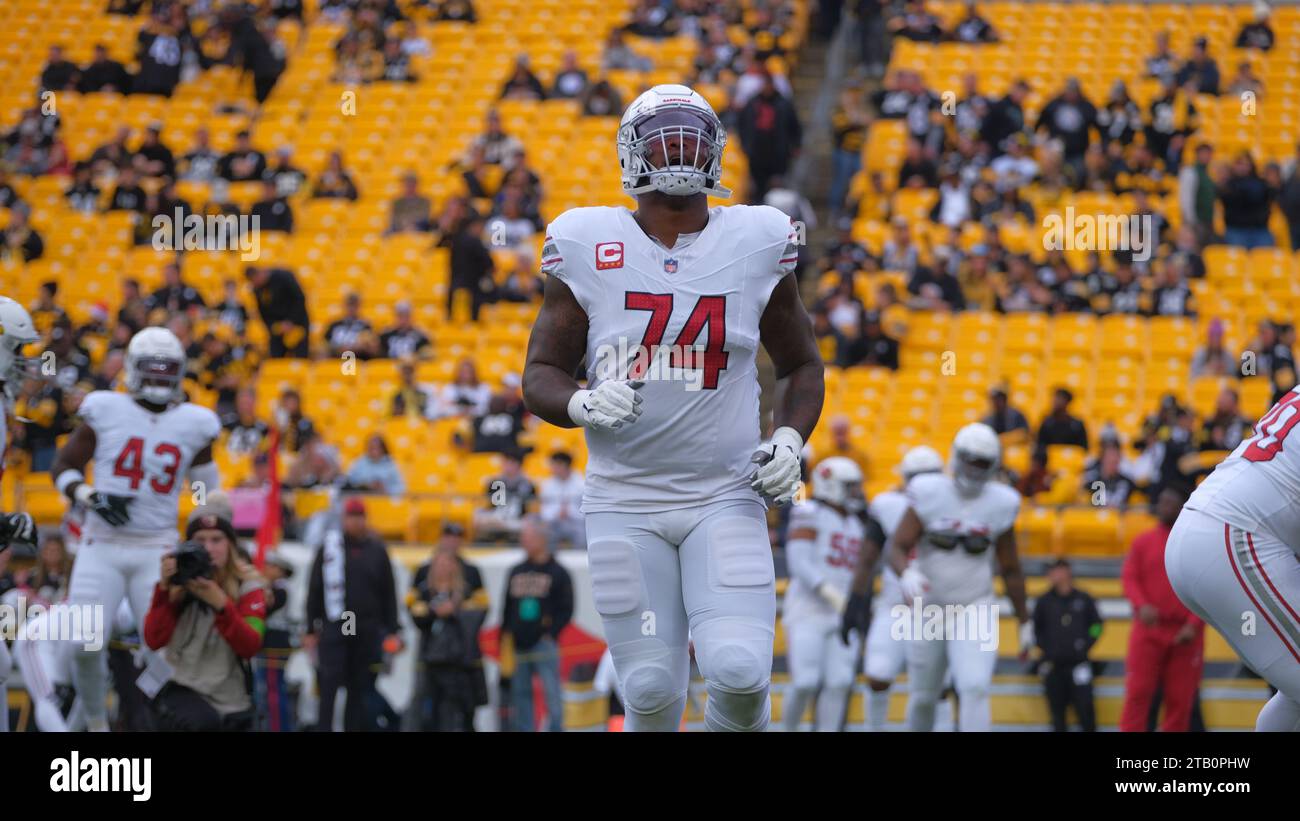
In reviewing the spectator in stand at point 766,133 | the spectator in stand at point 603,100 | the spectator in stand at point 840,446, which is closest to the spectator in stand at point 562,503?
the spectator in stand at point 840,446

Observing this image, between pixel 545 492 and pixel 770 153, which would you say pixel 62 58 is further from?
pixel 545 492

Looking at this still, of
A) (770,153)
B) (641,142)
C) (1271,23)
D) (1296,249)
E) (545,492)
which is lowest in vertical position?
(641,142)

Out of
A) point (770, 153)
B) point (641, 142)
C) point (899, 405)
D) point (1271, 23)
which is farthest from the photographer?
point (1271, 23)

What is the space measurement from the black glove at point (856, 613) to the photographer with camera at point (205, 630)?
3065mm

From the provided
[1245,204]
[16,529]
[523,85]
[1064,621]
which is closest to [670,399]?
[16,529]

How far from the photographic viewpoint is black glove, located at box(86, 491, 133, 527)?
8.37 m

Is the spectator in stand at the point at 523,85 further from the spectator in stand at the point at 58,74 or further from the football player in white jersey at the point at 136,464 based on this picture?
the football player in white jersey at the point at 136,464

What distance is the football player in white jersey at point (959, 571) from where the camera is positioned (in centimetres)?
927

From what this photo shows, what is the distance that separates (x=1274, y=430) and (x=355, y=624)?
693cm

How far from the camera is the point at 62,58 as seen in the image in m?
20.2

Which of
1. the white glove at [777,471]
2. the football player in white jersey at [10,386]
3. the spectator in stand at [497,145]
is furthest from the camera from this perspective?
the spectator in stand at [497,145]
